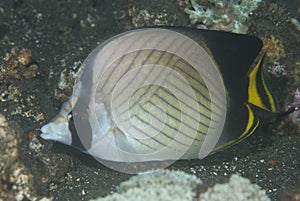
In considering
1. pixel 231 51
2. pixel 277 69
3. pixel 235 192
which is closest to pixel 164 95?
pixel 231 51

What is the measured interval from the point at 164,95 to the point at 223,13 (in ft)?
4.35

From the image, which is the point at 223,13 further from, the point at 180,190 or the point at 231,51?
the point at 180,190

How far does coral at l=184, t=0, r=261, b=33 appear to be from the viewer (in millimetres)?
3033

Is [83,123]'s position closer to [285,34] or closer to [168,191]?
[168,191]

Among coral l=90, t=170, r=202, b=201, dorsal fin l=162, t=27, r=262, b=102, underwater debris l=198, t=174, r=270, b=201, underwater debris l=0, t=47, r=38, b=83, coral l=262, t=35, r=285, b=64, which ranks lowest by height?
underwater debris l=0, t=47, r=38, b=83

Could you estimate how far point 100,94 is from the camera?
82.0 inches

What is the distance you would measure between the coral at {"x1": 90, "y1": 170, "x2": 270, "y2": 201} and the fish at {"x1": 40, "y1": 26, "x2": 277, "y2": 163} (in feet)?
0.73

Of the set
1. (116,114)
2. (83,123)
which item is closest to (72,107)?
(83,123)

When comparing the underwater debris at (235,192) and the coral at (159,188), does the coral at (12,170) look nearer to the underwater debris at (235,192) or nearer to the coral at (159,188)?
the coral at (159,188)

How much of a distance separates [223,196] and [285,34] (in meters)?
1.61

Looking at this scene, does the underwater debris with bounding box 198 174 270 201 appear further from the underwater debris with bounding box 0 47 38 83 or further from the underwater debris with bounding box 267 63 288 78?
the underwater debris with bounding box 0 47 38 83

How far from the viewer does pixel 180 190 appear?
195cm

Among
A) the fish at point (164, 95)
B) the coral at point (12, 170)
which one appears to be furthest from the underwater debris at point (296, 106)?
the coral at point (12, 170)

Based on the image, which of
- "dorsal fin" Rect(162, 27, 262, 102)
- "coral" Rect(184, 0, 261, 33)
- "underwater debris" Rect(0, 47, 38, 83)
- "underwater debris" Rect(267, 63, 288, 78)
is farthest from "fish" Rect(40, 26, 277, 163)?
"underwater debris" Rect(0, 47, 38, 83)
